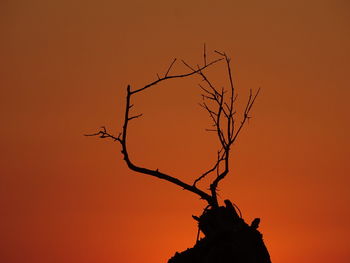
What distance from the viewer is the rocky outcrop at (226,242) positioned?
7.88 metres

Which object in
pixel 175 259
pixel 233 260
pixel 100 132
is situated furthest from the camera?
pixel 100 132

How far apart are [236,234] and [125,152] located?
6.05 feet

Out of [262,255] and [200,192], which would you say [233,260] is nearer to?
[262,255]

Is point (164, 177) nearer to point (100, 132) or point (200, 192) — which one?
point (200, 192)

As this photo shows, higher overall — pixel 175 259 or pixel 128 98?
pixel 128 98

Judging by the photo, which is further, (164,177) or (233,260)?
(164,177)

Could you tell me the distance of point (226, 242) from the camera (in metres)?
7.96

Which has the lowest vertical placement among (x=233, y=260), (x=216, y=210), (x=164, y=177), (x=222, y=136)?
(x=233, y=260)

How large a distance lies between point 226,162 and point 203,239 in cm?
132

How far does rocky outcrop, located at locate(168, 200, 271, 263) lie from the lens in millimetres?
7879

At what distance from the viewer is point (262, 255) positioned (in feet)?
26.5

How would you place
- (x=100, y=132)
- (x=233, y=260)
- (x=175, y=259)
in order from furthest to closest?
(x=100, y=132) < (x=175, y=259) < (x=233, y=260)

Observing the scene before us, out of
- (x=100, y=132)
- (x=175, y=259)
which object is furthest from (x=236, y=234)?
(x=100, y=132)

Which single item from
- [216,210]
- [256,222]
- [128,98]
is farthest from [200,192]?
[128,98]
